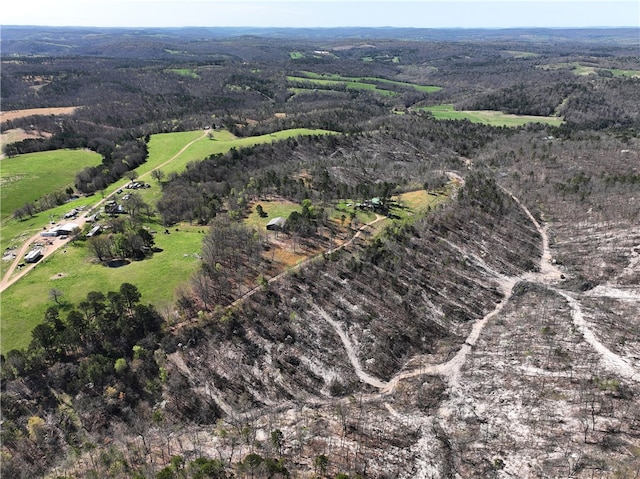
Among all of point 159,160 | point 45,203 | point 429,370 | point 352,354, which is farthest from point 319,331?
point 159,160

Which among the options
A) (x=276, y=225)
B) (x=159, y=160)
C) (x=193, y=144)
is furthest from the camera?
(x=193, y=144)

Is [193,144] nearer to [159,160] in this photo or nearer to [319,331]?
[159,160]

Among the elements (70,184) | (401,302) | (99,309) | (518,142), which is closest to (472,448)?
(401,302)

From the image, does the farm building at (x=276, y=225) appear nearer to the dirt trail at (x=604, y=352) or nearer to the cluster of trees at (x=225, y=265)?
the cluster of trees at (x=225, y=265)

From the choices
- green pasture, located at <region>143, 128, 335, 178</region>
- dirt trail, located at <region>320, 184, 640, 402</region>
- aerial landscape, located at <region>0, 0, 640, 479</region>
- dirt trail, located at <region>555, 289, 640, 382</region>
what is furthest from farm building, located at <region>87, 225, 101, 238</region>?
dirt trail, located at <region>555, 289, 640, 382</region>

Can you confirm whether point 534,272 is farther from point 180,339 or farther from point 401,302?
point 180,339
